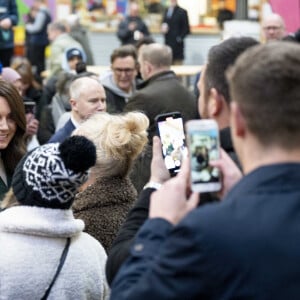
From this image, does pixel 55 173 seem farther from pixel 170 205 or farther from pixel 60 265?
pixel 170 205

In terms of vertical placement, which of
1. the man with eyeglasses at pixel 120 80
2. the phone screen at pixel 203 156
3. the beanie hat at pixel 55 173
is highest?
the phone screen at pixel 203 156

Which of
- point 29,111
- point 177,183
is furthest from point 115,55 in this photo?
point 177,183

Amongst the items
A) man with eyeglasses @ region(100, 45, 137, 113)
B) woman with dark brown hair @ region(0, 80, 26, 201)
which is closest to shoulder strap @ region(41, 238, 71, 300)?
woman with dark brown hair @ region(0, 80, 26, 201)

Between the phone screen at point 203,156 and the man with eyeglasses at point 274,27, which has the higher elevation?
the phone screen at point 203,156

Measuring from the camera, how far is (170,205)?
2.53 m

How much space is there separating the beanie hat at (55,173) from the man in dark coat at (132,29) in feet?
56.6

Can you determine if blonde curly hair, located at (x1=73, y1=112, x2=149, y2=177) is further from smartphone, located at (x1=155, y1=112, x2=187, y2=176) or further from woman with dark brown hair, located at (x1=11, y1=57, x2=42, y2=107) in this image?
woman with dark brown hair, located at (x1=11, y1=57, x2=42, y2=107)

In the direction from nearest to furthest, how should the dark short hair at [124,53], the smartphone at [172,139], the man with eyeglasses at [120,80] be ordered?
1. the smartphone at [172,139]
2. the man with eyeglasses at [120,80]
3. the dark short hair at [124,53]

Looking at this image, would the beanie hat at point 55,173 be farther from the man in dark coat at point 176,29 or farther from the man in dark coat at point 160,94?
the man in dark coat at point 176,29

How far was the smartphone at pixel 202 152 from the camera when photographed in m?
2.54

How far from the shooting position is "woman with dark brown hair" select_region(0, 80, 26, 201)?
529cm

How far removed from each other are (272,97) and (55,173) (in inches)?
41.4

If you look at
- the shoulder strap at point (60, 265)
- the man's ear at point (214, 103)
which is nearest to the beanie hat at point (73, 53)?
the shoulder strap at point (60, 265)

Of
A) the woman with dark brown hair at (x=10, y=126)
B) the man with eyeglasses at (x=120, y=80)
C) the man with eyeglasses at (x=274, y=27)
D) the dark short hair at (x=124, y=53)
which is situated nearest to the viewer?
the woman with dark brown hair at (x=10, y=126)
